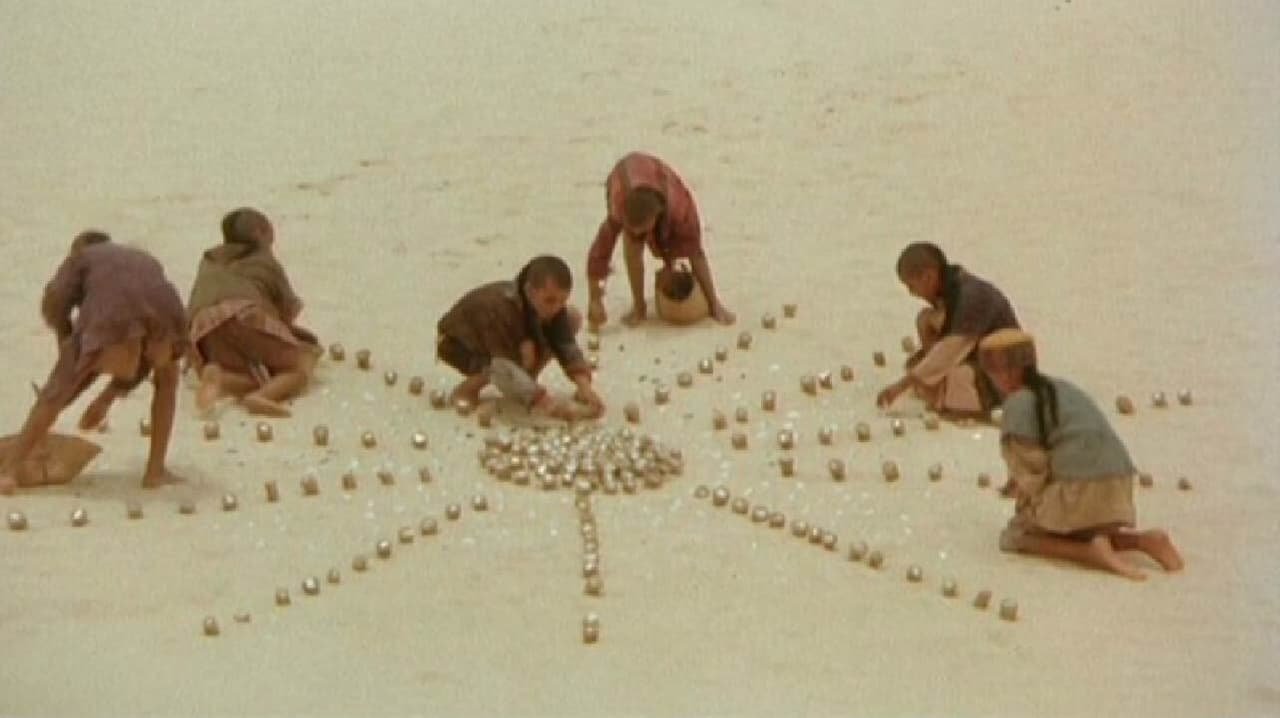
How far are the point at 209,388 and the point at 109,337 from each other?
3.04 ft

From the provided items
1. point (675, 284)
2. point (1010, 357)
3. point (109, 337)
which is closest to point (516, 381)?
point (675, 284)

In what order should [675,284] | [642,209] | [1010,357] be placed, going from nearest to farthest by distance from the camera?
[1010,357]
[642,209]
[675,284]

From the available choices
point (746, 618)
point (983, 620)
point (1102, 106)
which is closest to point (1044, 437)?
point (983, 620)

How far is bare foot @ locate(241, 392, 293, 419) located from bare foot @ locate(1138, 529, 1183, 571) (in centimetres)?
280

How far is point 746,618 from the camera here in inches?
224

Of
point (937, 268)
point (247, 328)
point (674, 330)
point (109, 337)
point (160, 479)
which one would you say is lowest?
point (160, 479)

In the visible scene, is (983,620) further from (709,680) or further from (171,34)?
(171,34)

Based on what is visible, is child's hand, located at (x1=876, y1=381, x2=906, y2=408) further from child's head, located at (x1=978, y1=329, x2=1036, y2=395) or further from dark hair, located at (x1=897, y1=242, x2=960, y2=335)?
child's head, located at (x1=978, y1=329, x2=1036, y2=395)

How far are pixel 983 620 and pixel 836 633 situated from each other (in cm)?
42

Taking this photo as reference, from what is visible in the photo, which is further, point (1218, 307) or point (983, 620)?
point (1218, 307)

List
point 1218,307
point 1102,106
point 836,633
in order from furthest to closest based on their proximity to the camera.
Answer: point 1102,106
point 1218,307
point 836,633

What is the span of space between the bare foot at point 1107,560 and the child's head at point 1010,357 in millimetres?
481

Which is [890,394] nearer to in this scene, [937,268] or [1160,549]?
[937,268]

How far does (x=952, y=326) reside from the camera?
714 centimetres
